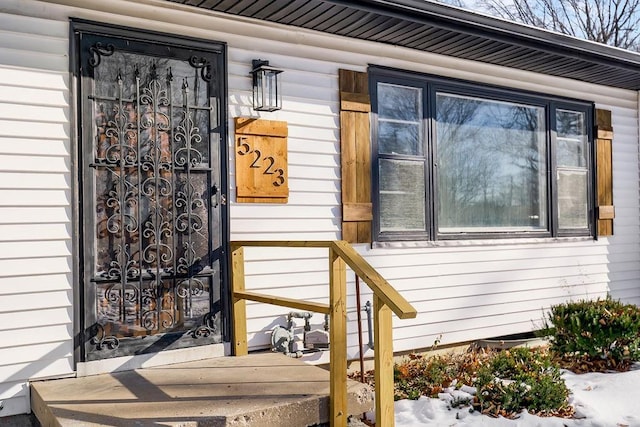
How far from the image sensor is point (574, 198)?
6559 mm

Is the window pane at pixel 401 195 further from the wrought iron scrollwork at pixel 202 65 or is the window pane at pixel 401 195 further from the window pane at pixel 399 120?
the wrought iron scrollwork at pixel 202 65

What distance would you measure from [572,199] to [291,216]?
3.43 metres

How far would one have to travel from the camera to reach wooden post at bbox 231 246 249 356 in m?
4.25

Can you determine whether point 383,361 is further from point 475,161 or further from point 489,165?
point 489,165

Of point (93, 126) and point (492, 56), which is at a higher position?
point (492, 56)

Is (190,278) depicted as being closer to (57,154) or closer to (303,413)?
(57,154)

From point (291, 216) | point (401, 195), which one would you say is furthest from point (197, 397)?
point (401, 195)

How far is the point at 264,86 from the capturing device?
14.6 ft

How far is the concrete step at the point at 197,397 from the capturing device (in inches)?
117

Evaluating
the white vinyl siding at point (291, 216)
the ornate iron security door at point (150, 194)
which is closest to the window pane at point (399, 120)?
the white vinyl siding at point (291, 216)

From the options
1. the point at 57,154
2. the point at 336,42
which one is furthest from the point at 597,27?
the point at 57,154

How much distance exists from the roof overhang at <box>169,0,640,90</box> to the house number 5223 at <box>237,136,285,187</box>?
0.92m

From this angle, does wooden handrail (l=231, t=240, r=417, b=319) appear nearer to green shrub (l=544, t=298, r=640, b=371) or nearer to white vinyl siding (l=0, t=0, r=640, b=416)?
white vinyl siding (l=0, t=0, r=640, b=416)

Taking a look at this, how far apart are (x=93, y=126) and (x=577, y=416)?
3.53m
